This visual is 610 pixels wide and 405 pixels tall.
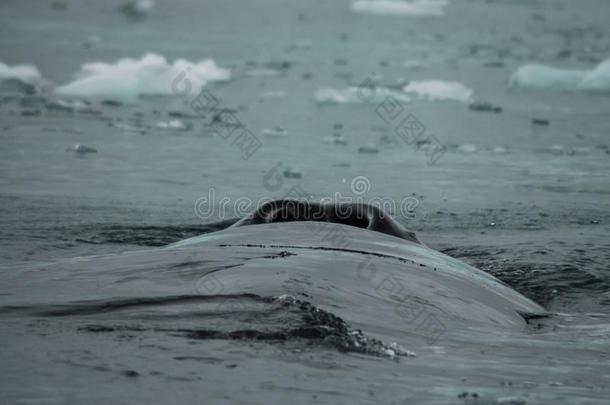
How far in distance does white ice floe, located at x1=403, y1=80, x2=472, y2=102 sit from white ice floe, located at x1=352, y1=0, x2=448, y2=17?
399 inches

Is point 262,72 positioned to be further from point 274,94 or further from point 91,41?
point 91,41

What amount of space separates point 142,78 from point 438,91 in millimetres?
4114

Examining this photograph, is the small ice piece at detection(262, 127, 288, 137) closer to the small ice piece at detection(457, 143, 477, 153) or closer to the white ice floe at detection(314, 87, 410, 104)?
the small ice piece at detection(457, 143, 477, 153)

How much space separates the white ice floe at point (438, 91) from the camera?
673 inches

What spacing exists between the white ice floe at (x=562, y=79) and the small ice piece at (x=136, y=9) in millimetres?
10153

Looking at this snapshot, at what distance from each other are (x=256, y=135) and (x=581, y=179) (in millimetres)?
3683

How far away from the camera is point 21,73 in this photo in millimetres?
16844

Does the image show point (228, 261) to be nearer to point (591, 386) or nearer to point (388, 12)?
point (591, 386)

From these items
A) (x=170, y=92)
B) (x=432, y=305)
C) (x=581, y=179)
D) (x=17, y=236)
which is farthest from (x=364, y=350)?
(x=170, y=92)

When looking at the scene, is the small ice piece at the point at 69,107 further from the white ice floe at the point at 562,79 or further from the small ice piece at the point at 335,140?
the white ice floe at the point at 562,79

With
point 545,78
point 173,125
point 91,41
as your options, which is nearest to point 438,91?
point 545,78

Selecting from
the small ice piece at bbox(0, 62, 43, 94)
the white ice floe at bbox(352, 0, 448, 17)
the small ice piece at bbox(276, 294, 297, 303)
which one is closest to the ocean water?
the small ice piece at bbox(0, 62, 43, 94)

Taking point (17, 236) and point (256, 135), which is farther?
point (256, 135)

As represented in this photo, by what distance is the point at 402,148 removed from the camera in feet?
44.8
